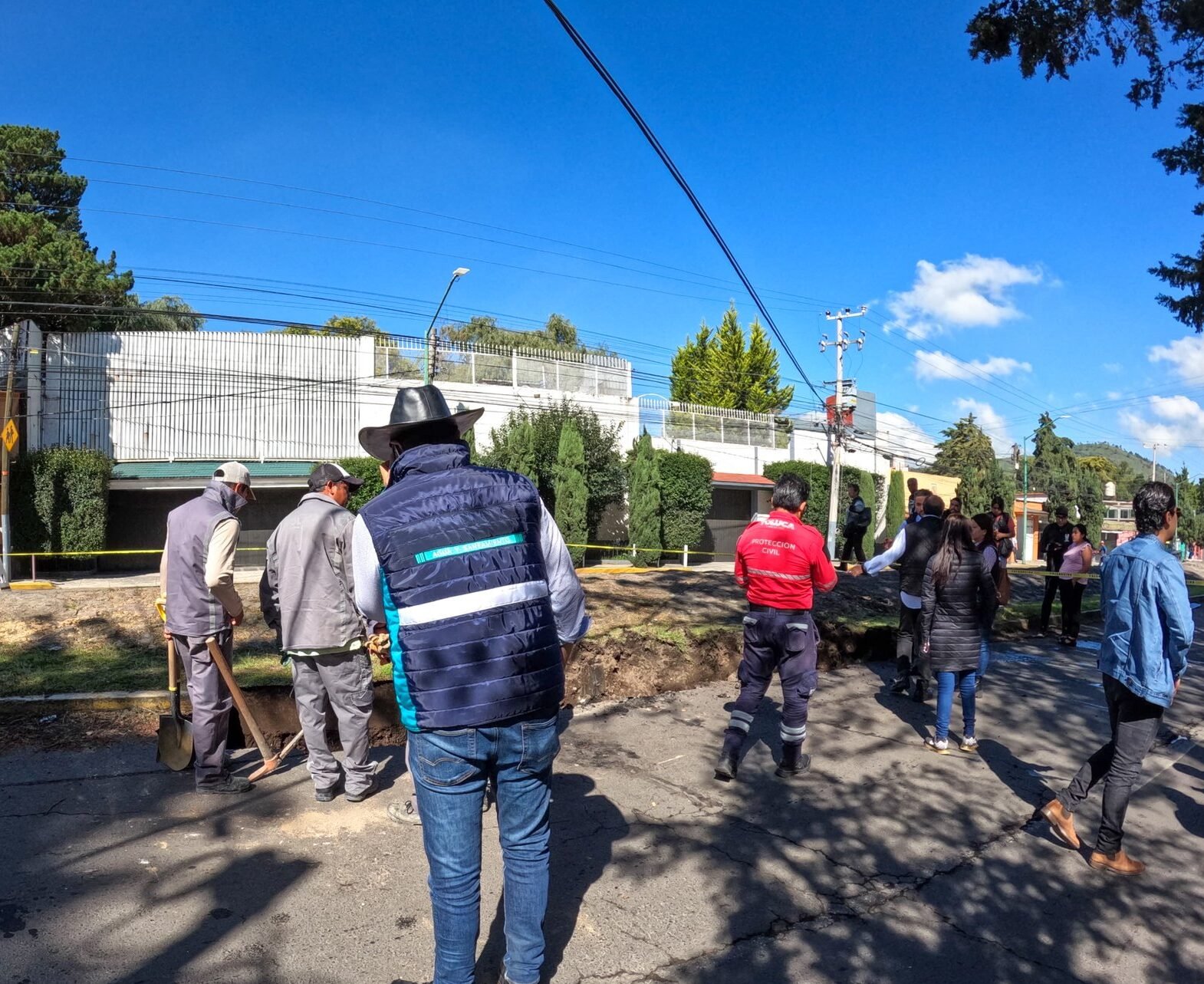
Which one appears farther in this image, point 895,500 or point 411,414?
point 895,500

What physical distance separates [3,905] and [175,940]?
2.57ft

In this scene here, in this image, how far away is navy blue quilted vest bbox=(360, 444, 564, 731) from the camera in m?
2.46

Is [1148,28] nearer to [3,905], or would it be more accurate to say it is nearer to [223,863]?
[223,863]

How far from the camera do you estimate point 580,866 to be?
387 centimetres

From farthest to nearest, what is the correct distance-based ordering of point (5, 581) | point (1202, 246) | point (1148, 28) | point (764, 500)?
1. point (764, 500)
2. point (5, 581)
3. point (1202, 246)
4. point (1148, 28)

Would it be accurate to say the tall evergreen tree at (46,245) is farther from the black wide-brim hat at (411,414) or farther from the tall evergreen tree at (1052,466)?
the tall evergreen tree at (1052,466)

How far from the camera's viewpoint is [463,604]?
8.12ft

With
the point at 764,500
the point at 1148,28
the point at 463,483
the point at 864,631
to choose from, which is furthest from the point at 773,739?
the point at 764,500

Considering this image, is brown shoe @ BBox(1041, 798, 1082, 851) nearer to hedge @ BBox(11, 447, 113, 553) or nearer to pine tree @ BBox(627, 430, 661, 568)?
hedge @ BBox(11, 447, 113, 553)

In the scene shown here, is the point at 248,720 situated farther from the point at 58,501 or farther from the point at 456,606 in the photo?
the point at 58,501

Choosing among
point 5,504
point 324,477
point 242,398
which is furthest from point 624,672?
point 242,398

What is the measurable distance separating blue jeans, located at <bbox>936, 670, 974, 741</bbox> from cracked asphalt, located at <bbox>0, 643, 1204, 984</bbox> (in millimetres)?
213

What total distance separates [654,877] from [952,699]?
2.83 metres

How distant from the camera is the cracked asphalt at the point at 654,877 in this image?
123 inches
